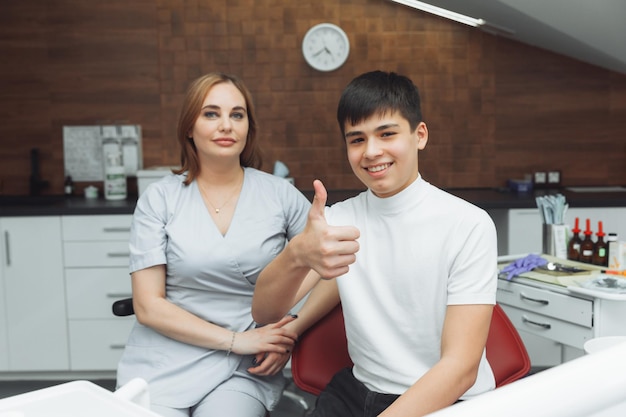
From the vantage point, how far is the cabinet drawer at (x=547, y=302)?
6.39 ft

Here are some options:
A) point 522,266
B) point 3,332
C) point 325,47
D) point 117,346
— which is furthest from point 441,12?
point 3,332

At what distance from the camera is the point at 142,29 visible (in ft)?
12.8

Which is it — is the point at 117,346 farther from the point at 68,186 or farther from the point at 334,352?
the point at 334,352

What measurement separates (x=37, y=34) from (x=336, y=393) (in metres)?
3.18

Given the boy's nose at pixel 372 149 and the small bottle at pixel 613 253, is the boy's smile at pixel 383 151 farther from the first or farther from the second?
the small bottle at pixel 613 253

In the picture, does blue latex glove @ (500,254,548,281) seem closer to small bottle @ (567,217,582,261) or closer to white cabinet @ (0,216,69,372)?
small bottle @ (567,217,582,261)

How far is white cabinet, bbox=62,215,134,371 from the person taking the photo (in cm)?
333

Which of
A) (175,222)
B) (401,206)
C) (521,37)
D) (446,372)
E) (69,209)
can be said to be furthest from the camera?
(521,37)

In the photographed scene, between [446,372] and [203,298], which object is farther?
[203,298]

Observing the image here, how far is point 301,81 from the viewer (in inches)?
153

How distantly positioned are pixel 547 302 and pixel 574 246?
1.32 ft

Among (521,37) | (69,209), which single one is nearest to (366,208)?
(69,209)

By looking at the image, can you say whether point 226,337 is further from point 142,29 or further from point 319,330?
point 142,29

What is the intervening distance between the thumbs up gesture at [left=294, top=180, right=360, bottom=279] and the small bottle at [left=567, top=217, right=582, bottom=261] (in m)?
1.46
